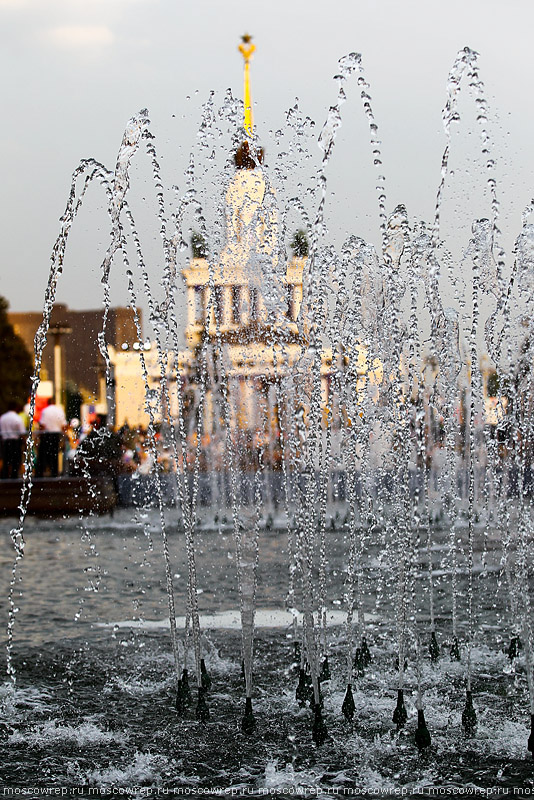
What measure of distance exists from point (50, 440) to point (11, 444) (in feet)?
2.19

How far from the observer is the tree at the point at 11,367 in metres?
41.5

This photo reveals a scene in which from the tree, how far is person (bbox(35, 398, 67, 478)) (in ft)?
81.0

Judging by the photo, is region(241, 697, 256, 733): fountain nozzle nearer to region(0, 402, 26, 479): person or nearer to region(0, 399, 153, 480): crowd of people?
region(0, 399, 153, 480): crowd of people

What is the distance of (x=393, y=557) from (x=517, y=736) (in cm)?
502

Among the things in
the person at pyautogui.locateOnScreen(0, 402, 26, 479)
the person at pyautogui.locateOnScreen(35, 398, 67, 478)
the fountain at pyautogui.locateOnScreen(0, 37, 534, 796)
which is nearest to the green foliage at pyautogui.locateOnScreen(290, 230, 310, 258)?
the fountain at pyautogui.locateOnScreen(0, 37, 534, 796)

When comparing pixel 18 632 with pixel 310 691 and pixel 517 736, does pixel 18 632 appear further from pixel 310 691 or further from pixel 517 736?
pixel 517 736

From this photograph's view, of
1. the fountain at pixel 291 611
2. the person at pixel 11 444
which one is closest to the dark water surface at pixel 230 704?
the fountain at pixel 291 611

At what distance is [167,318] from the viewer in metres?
A: 5.78

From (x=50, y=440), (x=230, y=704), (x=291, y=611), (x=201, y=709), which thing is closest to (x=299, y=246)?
(x=291, y=611)

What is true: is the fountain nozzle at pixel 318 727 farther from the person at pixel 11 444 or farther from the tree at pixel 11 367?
the tree at pixel 11 367

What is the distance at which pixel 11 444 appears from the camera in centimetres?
1652

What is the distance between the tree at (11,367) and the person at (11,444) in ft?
81.5

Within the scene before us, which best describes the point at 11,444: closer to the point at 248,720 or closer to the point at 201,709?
the point at 201,709

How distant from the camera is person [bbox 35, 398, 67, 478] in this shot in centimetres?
1677
